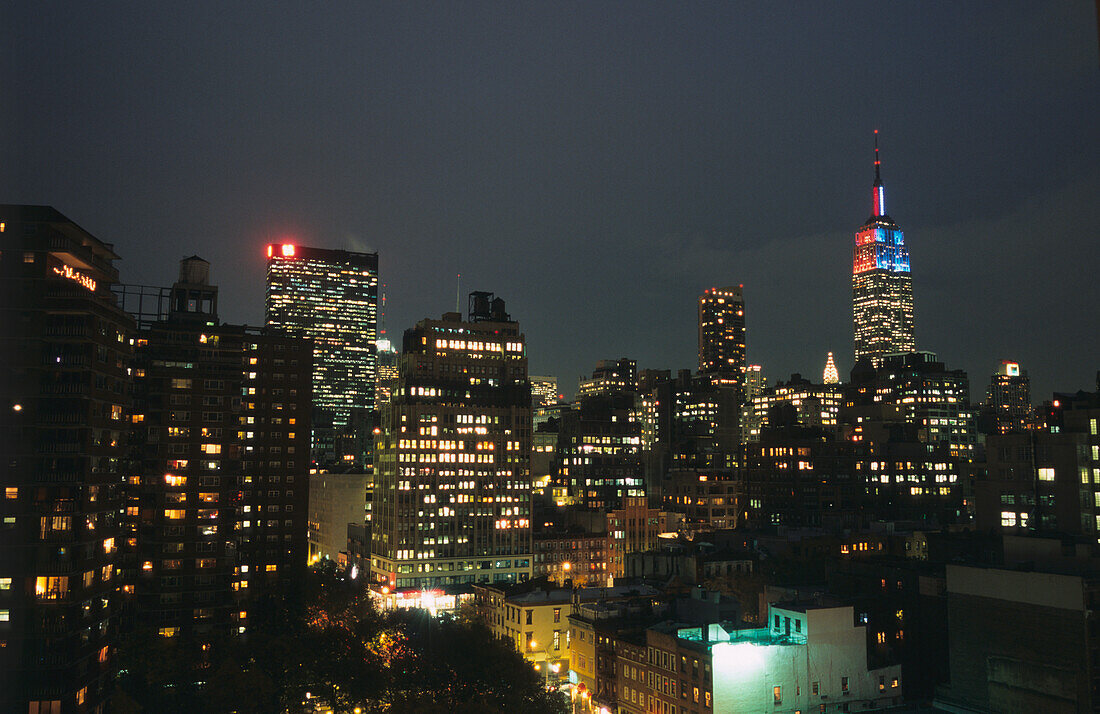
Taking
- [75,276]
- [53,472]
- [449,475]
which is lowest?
[449,475]

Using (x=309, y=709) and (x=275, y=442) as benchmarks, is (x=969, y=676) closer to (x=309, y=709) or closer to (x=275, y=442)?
(x=309, y=709)

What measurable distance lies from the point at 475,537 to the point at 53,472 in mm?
90741

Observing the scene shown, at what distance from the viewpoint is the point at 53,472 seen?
56.0 metres

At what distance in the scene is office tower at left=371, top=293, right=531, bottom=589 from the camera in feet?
458

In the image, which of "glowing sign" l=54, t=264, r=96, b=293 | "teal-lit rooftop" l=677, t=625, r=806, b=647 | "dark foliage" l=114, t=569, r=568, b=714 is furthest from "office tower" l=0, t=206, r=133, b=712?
"teal-lit rooftop" l=677, t=625, r=806, b=647

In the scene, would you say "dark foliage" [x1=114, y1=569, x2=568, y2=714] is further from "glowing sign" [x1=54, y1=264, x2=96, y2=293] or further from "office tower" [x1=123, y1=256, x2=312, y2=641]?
"glowing sign" [x1=54, y1=264, x2=96, y2=293]

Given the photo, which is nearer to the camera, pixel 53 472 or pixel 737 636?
pixel 53 472

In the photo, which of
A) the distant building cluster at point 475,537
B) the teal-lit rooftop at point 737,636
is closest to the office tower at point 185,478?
the distant building cluster at point 475,537

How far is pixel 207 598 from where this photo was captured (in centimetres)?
8675

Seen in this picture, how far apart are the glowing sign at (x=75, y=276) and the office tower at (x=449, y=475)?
3248 inches

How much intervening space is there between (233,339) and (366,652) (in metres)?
35.4

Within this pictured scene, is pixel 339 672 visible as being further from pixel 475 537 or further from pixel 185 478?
pixel 475 537

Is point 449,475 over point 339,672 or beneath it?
over

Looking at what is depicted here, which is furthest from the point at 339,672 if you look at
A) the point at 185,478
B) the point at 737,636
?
the point at 737,636
